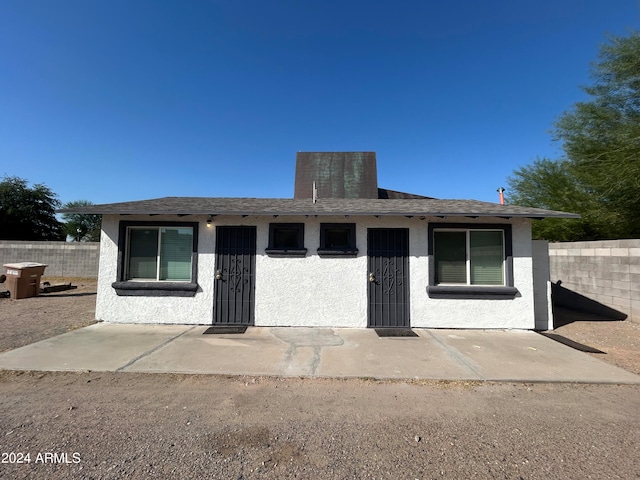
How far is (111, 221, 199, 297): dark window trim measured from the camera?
259 inches

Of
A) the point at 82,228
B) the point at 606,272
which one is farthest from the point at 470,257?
the point at 82,228

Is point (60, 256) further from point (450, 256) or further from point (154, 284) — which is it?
point (450, 256)

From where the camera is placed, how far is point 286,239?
6797 mm

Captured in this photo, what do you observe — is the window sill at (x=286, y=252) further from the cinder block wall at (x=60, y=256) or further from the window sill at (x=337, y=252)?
the cinder block wall at (x=60, y=256)

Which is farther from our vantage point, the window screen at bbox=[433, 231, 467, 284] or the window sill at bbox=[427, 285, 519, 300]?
the window screen at bbox=[433, 231, 467, 284]

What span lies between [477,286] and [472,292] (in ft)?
0.69

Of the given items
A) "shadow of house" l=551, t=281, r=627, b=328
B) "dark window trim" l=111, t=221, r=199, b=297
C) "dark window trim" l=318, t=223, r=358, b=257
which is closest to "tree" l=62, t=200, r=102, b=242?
"dark window trim" l=111, t=221, r=199, b=297

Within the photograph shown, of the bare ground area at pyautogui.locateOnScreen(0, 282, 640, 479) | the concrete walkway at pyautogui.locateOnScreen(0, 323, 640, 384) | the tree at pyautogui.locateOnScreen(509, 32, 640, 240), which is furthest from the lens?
the tree at pyautogui.locateOnScreen(509, 32, 640, 240)

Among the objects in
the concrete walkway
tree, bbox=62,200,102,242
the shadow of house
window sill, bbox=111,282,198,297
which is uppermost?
tree, bbox=62,200,102,242

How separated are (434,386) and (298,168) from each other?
48.4ft

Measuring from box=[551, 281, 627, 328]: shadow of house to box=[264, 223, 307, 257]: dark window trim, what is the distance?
638cm

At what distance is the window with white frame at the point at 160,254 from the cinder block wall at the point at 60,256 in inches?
509

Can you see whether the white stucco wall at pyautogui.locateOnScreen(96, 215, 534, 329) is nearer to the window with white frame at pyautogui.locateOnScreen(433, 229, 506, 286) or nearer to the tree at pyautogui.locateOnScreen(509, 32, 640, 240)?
the window with white frame at pyautogui.locateOnScreen(433, 229, 506, 286)

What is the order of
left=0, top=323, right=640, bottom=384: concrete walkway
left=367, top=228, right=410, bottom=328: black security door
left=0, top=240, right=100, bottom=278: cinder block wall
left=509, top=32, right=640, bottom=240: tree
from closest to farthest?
1. left=0, top=323, right=640, bottom=384: concrete walkway
2. left=367, top=228, right=410, bottom=328: black security door
3. left=509, top=32, right=640, bottom=240: tree
4. left=0, top=240, right=100, bottom=278: cinder block wall
